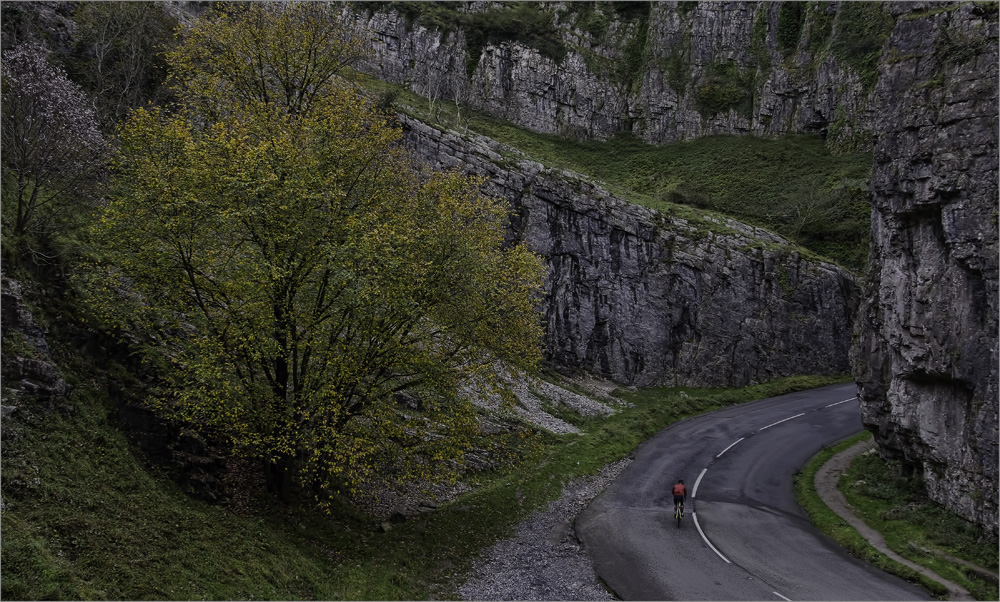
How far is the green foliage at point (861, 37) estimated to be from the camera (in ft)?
241

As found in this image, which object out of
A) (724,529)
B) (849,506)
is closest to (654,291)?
(849,506)

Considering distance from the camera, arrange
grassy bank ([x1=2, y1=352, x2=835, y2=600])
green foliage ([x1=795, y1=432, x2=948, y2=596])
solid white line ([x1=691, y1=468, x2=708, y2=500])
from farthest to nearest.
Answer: solid white line ([x1=691, y1=468, x2=708, y2=500]) → green foliage ([x1=795, y1=432, x2=948, y2=596]) → grassy bank ([x1=2, y1=352, x2=835, y2=600])

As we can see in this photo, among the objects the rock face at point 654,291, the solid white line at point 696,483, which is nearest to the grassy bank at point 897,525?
the solid white line at point 696,483

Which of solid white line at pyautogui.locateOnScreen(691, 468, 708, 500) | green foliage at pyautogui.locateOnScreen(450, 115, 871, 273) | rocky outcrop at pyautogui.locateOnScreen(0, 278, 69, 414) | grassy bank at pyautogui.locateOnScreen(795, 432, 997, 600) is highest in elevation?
green foliage at pyautogui.locateOnScreen(450, 115, 871, 273)

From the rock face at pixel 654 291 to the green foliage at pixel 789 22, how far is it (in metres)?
48.6

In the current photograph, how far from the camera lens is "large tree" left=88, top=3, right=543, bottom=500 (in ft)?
49.7

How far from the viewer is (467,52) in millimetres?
87875

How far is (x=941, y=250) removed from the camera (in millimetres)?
23750

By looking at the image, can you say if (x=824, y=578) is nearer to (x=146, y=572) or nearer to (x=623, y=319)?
(x=146, y=572)

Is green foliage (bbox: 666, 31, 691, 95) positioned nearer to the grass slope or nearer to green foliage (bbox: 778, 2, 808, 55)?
green foliage (bbox: 778, 2, 808, 55)

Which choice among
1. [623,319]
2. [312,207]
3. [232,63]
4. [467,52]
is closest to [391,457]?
[312,207]

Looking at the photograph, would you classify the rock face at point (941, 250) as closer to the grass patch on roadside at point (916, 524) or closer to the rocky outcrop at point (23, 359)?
the grass patch on roadside at point (916, 524)

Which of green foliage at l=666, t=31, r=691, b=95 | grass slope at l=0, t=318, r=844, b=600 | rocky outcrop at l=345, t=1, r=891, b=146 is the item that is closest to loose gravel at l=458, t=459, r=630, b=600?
grass slope at l=0, t=318, r=844, b=600

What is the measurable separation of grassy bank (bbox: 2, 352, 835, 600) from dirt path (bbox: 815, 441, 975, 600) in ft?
50.3
